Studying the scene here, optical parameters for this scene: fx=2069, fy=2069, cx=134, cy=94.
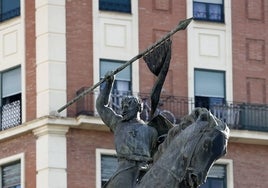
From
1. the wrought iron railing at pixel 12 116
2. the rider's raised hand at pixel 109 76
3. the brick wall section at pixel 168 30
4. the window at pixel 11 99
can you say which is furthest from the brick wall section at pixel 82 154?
the rider's raised hand at pixel 109 76

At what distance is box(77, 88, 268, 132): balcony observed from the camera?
185 ft

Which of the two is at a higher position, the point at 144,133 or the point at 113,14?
the point at 113,14

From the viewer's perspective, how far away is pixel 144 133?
80.7 ft

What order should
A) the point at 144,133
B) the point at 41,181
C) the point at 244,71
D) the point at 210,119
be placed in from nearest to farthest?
1. the point at 210,119
2. the point at 144,133
3. the point at 41,181
4. the point at 244,71

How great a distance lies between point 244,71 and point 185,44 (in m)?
1.94

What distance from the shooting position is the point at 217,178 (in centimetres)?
5762

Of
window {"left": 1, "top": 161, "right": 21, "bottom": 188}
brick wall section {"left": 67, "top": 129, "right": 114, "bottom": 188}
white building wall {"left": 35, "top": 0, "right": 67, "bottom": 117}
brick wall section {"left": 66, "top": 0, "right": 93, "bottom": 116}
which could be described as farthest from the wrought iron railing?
brick wall section {"left": 67, "top": 129, "right": 114, "bottom": 188}

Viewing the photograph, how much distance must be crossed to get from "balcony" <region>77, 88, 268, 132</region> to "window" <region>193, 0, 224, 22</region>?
2.53m

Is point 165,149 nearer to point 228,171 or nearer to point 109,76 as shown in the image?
point 109,76

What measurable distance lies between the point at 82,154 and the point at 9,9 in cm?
534

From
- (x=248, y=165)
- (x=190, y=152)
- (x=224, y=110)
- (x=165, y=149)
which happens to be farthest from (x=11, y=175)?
(x=190, y=152)

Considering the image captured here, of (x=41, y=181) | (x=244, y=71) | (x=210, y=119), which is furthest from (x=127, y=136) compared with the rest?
(x=244, y=71)

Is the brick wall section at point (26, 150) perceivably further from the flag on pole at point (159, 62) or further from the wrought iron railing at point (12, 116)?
the flag on pole at point (159, 62)

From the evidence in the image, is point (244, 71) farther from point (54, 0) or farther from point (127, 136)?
point (127, 136)
